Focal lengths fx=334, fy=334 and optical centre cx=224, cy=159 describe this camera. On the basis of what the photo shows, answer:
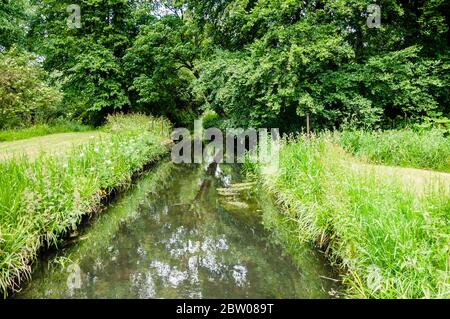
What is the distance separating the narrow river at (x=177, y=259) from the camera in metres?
4.25

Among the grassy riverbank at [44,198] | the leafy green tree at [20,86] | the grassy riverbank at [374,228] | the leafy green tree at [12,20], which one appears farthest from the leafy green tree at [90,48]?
the grassy riverbank at [374,228]

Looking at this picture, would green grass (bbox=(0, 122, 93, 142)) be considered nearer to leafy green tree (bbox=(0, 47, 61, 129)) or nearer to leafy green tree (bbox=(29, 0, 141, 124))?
leafy green tree (bbox=(0, 47, 61, 129))

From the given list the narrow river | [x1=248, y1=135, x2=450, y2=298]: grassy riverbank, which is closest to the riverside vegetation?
[x1=248, y1=135, x2=450, y2=298]: grassy riverbank

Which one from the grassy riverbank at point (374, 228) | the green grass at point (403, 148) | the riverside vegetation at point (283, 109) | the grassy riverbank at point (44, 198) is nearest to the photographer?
the grassy riverbank at point (374, 228)

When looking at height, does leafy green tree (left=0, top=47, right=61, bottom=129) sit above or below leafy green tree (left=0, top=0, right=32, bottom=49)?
below

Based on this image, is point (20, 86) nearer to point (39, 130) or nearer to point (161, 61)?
point (39, 130)

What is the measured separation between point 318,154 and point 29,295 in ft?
18.9

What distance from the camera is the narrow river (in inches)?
167

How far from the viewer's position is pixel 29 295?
4.11 metres

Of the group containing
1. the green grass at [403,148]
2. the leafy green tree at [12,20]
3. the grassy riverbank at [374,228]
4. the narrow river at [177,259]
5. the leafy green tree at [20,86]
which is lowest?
the narrow river at [177,259]

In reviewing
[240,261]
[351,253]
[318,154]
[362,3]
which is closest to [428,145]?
[318,154]

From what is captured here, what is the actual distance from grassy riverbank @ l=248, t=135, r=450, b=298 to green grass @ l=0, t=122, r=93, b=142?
13.1 m

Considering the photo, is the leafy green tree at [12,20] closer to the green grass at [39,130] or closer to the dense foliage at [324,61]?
the green grass at [39,130]

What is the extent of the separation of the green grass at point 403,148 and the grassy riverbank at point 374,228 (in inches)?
110
